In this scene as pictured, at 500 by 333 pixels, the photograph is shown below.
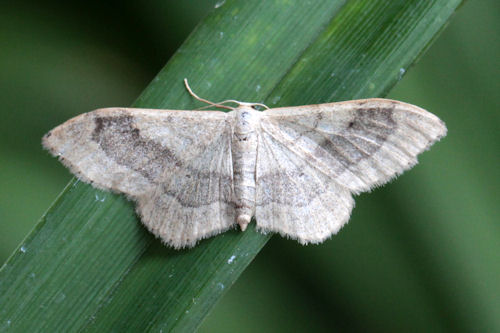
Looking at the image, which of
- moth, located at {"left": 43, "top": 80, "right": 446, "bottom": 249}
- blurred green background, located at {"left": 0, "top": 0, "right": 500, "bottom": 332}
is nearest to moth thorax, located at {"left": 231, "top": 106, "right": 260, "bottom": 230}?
moth, located at {"left": 43, "top": 80, "right": 446, "bottom": 249}

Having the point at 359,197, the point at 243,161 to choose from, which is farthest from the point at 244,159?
the point at 359,197

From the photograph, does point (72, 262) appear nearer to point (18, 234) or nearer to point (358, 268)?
point (18, 234)

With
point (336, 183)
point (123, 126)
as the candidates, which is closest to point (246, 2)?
point (123, 126)

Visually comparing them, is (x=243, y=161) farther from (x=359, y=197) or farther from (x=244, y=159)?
(x=359, y=197)

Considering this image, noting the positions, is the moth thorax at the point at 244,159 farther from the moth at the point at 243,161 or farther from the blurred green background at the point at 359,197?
the blurred green background at the point at 359,197

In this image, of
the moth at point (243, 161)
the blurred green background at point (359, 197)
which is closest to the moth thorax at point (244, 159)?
the moth at point (243, 161)
